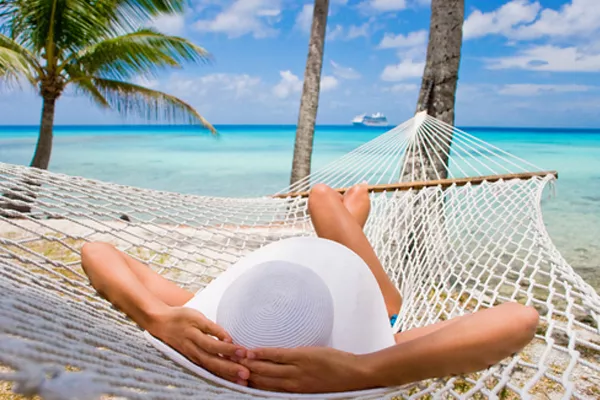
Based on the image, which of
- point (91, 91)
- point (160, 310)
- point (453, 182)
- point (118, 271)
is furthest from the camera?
point (91, 91)

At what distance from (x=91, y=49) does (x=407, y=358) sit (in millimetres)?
4884

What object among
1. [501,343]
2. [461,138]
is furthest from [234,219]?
[501,343]

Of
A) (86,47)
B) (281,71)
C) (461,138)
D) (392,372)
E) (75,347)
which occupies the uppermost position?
(281,71)

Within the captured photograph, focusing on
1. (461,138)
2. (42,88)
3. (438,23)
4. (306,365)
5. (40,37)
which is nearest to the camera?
(306,365)

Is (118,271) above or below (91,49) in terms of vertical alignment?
below

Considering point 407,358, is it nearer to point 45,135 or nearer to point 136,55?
point 136,55

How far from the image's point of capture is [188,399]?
1.75 feet

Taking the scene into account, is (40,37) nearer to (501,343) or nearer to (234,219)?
(234,219)

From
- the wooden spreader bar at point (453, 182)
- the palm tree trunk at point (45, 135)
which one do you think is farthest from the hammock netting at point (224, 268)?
the palm tree trunk at point (45, 135)

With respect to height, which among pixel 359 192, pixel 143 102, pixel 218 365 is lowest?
pixel 218 365

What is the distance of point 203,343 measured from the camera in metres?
0.78

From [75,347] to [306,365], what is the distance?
35 cm

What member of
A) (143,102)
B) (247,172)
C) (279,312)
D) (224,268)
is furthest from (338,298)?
(247,172)

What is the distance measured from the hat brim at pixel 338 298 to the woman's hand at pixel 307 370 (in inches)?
0.6
